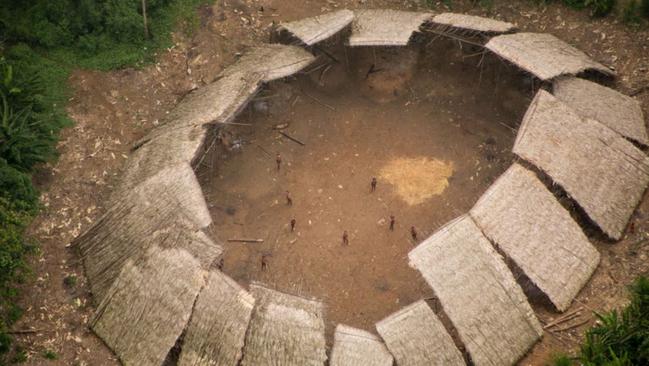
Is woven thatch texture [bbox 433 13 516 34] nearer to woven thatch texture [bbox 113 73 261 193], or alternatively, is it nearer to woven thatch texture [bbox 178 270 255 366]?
woven thatch texture [bbox 113 73 261 193]

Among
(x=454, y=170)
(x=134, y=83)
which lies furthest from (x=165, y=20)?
(x=454, y=170)

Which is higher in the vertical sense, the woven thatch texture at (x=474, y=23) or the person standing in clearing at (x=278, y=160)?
the woven thatch texture at (x=474, y=23)

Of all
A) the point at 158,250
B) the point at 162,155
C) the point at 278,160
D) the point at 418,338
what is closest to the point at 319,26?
the point at 278,160

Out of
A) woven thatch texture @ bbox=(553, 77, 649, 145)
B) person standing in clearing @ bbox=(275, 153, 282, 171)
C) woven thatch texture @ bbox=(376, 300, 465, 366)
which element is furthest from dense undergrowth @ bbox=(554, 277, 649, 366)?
person standing in clearing @ bbox=(275, 153, 282, 171)

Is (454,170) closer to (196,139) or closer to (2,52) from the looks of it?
(196,139)

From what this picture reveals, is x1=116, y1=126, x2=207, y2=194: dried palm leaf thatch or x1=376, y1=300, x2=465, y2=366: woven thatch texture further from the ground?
x1=116, y1=126, x2=207, y2=194: dried palm leaf thatch

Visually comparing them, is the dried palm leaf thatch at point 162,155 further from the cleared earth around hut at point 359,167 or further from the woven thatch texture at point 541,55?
the woven thatch texture at point 541,55

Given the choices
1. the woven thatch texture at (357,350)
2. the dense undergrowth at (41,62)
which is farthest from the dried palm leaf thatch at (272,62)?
the woven thatch texture at (357,350)
